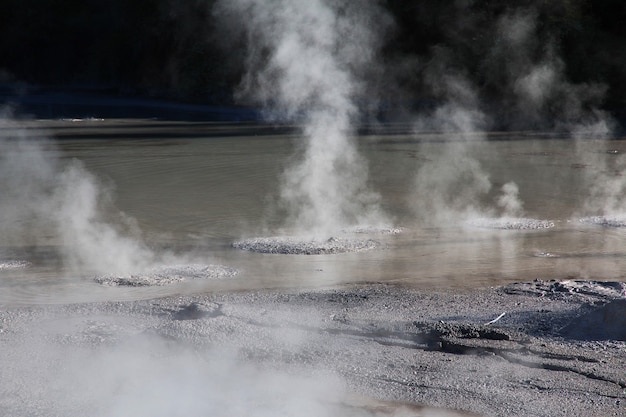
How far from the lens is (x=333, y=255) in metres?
9.29

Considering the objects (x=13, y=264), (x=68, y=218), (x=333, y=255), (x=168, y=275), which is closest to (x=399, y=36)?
(x=68, y=218)

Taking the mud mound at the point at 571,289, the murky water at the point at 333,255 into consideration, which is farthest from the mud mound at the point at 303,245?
the mud mound at the point at 571,289

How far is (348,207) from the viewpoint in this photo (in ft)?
41.0

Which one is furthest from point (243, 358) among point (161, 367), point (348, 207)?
point (348, 207)

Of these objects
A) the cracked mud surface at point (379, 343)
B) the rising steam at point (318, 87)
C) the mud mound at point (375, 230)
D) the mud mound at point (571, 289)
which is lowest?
the cracked mud surface at point (379, 343)

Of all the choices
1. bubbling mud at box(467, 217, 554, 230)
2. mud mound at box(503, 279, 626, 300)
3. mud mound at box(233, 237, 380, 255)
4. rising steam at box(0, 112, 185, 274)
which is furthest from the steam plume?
bubbling mud at box(467, 217, 554, 230)

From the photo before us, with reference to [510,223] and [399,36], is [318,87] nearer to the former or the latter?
[510,223]

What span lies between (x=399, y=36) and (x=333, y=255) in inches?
738

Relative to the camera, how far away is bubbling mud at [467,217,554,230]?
11.1 metres

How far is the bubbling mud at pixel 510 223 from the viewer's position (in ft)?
36.3

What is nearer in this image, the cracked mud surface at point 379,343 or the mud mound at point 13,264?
the cracked mud surface at point 379,343

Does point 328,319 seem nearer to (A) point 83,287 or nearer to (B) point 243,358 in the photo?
(B) point 243,358

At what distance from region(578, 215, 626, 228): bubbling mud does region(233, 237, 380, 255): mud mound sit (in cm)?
308

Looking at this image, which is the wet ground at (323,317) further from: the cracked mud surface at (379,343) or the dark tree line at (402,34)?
the dark tree line at (402,34)
